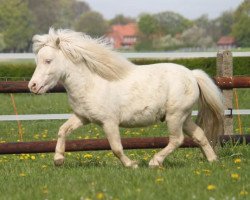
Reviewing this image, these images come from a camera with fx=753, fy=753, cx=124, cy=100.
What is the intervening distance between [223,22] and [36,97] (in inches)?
5176

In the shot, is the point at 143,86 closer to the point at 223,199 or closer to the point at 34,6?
the point at 223,199

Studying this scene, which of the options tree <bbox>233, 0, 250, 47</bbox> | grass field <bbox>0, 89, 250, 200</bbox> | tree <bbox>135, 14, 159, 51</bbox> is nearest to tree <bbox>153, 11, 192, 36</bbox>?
tree <bbox>135, 14, 159, 51</bbox>

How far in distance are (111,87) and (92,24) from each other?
465ft

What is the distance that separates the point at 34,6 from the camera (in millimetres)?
135875

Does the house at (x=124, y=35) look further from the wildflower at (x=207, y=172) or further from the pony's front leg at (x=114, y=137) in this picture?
the wildflower at (x=207, y=172)

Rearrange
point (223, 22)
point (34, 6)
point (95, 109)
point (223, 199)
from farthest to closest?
point (223, 22) → point (34, 6) → point (95, 109) → point (223, 199)

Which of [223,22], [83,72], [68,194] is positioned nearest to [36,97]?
[83,72]

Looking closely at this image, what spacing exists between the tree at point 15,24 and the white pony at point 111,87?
11116cm

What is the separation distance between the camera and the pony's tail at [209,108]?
8844 millimetres

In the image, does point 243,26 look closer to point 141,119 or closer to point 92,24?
point 92,24

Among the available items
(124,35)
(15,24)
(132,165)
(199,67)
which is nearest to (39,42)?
(132,165)

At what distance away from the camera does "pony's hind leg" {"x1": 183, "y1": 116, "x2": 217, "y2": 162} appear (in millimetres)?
8898

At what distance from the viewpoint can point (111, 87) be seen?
27.4 feet

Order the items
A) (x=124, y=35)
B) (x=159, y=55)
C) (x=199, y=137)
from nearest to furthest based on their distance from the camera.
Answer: (x=199, y=137) < (x=159, y=55) < (x=124, y=35)
